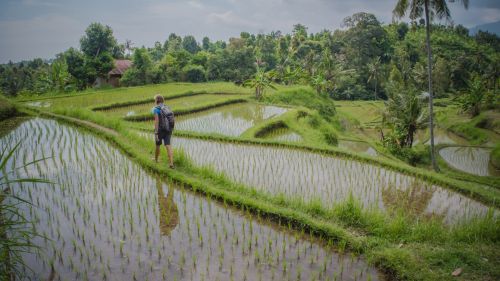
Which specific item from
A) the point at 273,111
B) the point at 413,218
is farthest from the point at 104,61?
the point at 413,218

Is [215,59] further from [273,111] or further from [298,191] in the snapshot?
[298,191]

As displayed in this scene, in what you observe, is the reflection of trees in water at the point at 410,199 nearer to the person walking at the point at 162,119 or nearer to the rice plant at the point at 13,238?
the person walking at the point at 162,119

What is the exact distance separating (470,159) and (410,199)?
428 inches

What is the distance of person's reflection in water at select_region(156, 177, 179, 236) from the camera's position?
469 cm

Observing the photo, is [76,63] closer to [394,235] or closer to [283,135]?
[283,135]

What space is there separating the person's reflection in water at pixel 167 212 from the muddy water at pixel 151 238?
0.6 inches

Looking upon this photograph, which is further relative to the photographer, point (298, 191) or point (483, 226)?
point (298, 191)

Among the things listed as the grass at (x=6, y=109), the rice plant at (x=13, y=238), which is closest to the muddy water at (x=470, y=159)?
the rice plant at (x=13, y=238)

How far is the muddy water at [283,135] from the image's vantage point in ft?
36.3

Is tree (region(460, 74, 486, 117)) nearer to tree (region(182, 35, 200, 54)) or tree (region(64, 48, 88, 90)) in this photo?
tree (region(64, 48, 88, 90))

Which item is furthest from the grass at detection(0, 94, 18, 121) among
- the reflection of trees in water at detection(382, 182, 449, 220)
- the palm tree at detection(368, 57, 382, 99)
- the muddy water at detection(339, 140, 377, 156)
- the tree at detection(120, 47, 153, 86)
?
the palm tree at detection(368, 57, 382, 99)

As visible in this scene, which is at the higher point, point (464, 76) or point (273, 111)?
point (464, 76)

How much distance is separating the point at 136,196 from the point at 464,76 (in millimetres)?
37910

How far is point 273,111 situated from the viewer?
50.5 ft
